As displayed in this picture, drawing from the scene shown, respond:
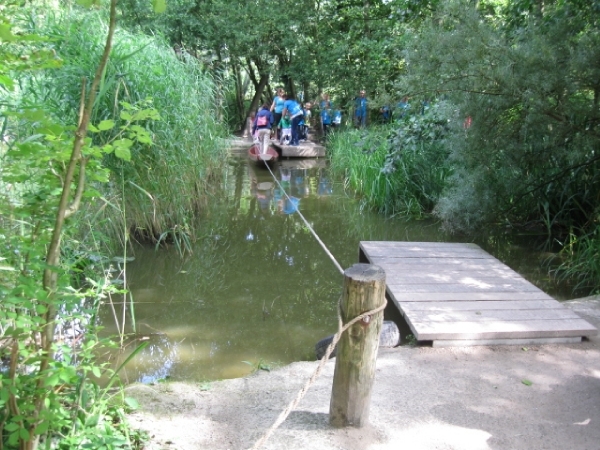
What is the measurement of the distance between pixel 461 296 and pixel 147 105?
3.04m

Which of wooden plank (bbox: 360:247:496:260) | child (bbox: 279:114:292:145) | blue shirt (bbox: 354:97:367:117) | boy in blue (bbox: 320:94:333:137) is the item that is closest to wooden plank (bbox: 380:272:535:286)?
wooden plank (bbox: 360:247:496:260)

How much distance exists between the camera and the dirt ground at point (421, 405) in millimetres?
2746

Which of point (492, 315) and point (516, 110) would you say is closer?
point (492, 315)

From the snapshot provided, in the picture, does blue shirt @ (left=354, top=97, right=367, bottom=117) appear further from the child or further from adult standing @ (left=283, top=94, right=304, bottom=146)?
the child

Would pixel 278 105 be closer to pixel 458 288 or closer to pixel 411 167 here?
pixel 411 167

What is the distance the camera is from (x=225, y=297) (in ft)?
18.0

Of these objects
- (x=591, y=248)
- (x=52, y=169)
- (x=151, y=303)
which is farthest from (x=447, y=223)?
(x=52, y=169)

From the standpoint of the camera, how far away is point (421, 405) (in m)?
3.10

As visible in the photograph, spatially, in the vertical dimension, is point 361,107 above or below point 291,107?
above

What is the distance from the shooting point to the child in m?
15.4

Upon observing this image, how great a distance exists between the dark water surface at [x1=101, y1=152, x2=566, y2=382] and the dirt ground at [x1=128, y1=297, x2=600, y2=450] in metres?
0.75

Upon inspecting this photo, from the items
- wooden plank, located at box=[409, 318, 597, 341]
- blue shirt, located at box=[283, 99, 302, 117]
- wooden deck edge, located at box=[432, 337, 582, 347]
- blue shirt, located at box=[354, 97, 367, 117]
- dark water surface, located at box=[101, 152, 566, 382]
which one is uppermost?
blue shirt, located at box=[354, 97, 367, 117]

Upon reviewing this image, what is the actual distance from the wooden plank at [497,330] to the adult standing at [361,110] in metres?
11.5

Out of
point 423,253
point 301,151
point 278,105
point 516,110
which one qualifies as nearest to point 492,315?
point 423,253
